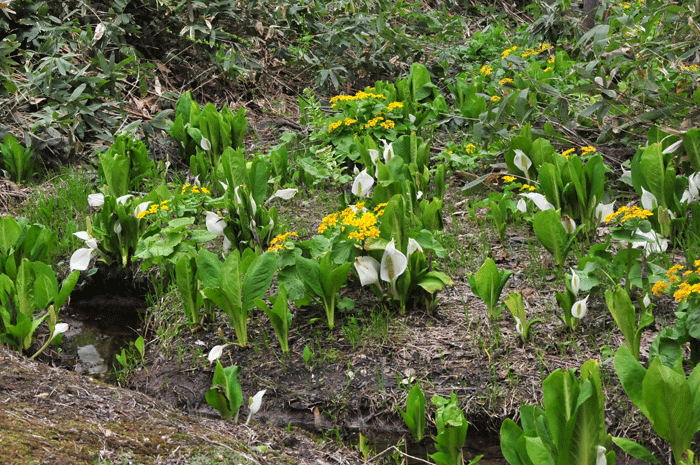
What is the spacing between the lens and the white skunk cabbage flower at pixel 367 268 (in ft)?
8.72

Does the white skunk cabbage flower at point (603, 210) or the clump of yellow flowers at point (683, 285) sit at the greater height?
the clump of yellow flowers at point (683, 285)

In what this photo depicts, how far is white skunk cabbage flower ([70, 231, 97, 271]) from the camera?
3.13 m

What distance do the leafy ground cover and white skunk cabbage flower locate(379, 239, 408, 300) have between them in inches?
0.4

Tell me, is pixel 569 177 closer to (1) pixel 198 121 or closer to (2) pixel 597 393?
(2) pixel 597 393

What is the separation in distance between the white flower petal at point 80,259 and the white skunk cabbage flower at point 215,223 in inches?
23.8

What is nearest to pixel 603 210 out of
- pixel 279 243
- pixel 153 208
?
pixel 279 243

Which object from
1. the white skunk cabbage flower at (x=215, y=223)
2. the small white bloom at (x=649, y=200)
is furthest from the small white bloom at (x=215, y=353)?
the small white bloom at (x=649, y=200)

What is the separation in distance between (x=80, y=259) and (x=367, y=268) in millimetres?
1417

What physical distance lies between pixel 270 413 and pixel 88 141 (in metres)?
2.96

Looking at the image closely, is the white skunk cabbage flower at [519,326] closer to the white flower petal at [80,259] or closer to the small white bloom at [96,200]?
the white flower petal at [80,259]

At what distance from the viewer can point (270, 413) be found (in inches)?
96.1

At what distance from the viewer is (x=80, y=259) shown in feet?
A: 10.4

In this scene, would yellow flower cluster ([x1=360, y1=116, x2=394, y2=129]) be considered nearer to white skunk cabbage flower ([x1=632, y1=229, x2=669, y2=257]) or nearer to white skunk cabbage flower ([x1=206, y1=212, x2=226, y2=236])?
white skunk cabbage flower ([x1=206, y1=212, x2=226, y2=236])

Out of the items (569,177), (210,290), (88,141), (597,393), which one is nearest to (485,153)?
(569,177)
